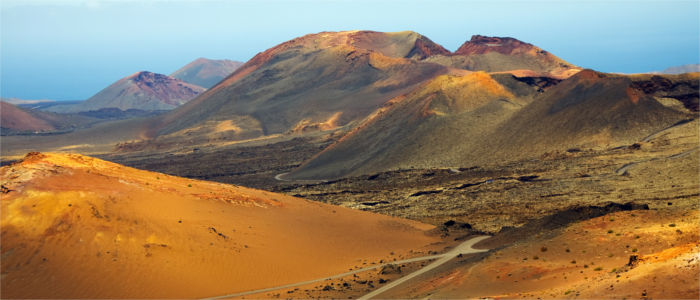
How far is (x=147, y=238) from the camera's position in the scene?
1359 inches

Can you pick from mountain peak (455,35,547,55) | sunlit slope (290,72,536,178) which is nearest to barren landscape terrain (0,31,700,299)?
sunlit slope (290,72,536,178)

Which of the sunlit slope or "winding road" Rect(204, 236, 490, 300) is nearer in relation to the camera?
"winding road" Rect(204, 236, 490, 300)

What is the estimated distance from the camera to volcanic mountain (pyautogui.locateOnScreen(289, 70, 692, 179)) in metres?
77.8

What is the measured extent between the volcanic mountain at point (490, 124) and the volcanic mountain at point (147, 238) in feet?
127

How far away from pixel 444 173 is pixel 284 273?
141 feet

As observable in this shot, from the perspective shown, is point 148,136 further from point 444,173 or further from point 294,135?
point 444,173

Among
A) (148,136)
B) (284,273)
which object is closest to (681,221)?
(284,273)

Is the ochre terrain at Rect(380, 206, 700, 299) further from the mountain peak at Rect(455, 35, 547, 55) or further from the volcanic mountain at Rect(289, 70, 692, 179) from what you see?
the mountain peak at Rect(455, 35, 547, 55)

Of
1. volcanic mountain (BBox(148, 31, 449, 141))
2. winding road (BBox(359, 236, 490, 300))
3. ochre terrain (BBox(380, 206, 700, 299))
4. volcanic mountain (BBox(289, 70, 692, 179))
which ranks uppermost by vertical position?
volcanic mountain (BBox(148, 31, 449, 141))

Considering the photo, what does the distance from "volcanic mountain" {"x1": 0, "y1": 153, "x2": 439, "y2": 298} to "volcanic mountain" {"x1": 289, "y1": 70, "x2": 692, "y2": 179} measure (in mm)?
38628

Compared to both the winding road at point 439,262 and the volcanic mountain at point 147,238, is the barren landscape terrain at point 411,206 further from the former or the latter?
the winding road at point 439,262

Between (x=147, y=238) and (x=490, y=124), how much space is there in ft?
202

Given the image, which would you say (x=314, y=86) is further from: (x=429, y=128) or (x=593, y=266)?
(x=593, y=266)

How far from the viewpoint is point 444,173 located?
76.6 meters
